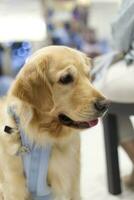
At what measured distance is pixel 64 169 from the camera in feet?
4.26

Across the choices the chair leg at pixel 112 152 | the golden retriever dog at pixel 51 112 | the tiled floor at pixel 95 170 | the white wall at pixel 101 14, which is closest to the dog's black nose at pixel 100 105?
the golden retriever dog at pixel 51 112

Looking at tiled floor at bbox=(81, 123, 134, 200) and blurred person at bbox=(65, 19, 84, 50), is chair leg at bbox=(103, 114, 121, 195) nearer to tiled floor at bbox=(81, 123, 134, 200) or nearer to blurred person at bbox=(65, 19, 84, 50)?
tiled floor at bbox=(81, 123, 134, 200)

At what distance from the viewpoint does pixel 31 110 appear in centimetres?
117

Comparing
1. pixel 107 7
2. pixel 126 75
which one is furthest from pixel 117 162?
pixel 107 7

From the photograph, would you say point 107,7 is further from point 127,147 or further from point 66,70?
point 66,70

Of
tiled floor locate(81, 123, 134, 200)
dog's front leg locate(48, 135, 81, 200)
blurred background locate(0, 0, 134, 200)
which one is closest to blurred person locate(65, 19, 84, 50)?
blurred background locate(0, 0, 134, 200)

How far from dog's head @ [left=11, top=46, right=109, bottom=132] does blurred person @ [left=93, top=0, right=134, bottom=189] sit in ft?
1.18

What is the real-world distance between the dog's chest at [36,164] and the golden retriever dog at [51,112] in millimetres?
14

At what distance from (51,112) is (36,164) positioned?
0.59 ft

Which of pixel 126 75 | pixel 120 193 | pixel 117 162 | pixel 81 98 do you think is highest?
pixel 81 98

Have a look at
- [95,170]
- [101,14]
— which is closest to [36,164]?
[95,170]

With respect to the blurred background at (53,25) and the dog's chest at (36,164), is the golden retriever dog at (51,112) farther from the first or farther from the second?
the blurred background at (53,25)

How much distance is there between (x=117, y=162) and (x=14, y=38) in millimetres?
2297

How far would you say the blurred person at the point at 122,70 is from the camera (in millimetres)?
1494
